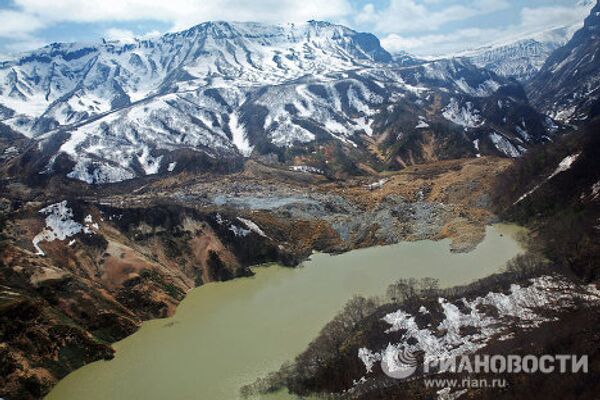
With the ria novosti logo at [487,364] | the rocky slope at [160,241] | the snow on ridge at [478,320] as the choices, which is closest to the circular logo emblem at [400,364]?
the ria novosti logo at [487,364]

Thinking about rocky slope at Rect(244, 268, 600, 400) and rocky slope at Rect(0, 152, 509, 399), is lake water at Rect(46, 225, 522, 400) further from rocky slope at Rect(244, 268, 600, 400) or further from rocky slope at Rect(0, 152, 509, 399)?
rocky slope at Rect(244, 268, 600, 400)

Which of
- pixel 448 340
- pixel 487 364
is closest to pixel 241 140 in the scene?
pixel 448 340

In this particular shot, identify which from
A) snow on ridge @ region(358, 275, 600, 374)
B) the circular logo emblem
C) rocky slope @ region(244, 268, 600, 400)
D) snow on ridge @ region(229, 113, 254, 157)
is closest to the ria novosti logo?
the circular logo emblem

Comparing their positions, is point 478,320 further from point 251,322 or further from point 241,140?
point 241,140

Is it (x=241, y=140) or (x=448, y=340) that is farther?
(x=241, y=140)

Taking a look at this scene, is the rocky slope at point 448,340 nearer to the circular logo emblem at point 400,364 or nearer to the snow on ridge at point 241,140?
the circular logo emblem at point 400,364
